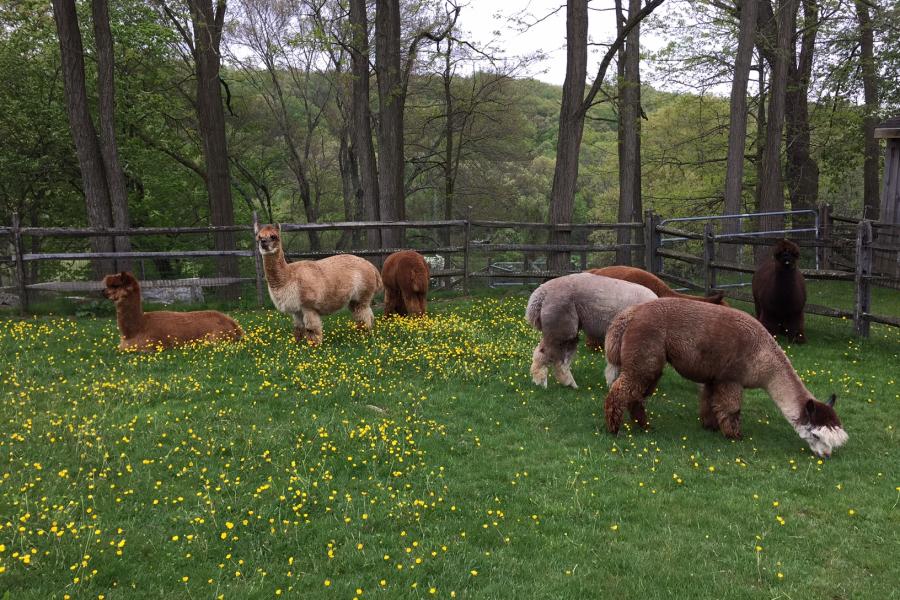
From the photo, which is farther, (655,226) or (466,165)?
(466,165)

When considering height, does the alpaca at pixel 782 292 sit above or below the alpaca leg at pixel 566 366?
above

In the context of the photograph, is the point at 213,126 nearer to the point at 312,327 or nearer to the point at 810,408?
the point at 312,327

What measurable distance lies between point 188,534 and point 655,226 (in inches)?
476

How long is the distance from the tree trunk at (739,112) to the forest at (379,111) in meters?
0.04

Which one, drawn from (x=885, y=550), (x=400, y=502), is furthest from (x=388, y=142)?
(x=885, y=550)

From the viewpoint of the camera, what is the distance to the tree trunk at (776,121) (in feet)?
50.3

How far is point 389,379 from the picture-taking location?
738 centimetres

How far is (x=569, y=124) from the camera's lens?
14.4 m

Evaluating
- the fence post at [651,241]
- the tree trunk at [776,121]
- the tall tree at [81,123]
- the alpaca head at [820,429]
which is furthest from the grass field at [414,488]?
the tree trunk at [776,121]

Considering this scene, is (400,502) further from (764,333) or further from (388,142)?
(388,142)

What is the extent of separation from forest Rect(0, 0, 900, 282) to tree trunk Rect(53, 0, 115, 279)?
0.03m

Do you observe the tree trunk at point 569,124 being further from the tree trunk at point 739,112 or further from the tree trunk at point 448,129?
the tree trunk at point 448,129

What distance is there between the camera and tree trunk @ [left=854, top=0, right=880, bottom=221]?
18797mm

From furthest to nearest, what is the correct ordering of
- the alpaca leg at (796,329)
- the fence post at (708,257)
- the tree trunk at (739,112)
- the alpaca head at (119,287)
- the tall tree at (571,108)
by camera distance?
1. the tree trunk at (739,112)
2. the tall tree at (571,108)
3. the fence post at (708,257)
4. the alpaca leg at (796,329)
5. the alpaca head at (119,287)
